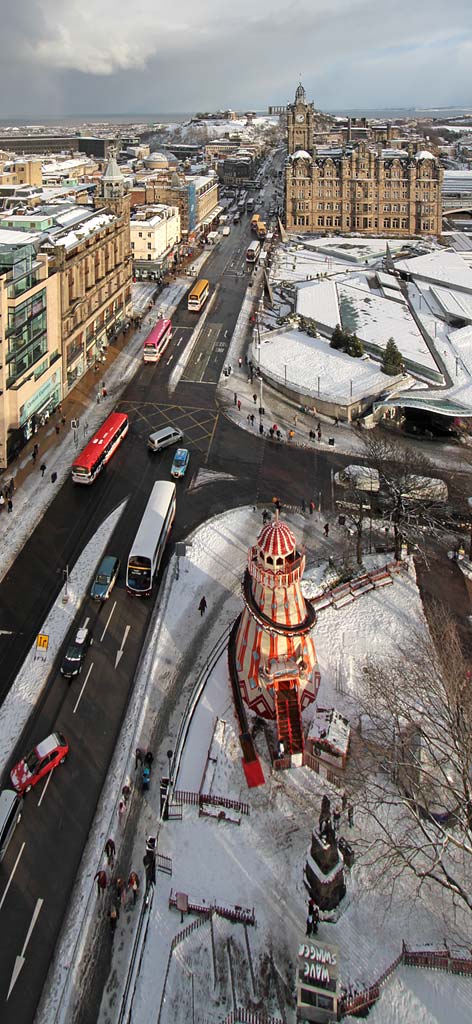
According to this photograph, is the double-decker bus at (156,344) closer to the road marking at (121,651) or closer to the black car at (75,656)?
the road marking at (121,651)

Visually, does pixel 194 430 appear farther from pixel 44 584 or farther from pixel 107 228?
pixel 107 228

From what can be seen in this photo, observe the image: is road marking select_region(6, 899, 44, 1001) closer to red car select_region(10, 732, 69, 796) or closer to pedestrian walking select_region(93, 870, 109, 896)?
pedestrian walking select_region(93, 870, 109, 896)

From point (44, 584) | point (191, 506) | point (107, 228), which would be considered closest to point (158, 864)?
point (44, 584)

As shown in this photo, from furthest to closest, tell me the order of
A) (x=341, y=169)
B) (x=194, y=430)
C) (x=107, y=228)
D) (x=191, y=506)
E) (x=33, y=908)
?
1. (x=341, y=169)
2. (x=107, y=228)
3. (x=194, y=430)
4. (x=191, y=506)
5. (x=33, y=908)

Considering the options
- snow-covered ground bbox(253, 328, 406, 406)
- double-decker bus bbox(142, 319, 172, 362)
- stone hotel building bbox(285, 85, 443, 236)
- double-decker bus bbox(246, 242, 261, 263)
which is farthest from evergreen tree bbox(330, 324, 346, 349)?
stone hotel building bbox(285, 85, 443, 236)

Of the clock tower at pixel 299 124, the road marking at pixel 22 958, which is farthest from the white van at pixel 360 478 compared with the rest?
the clock tower at pixel 299 124
